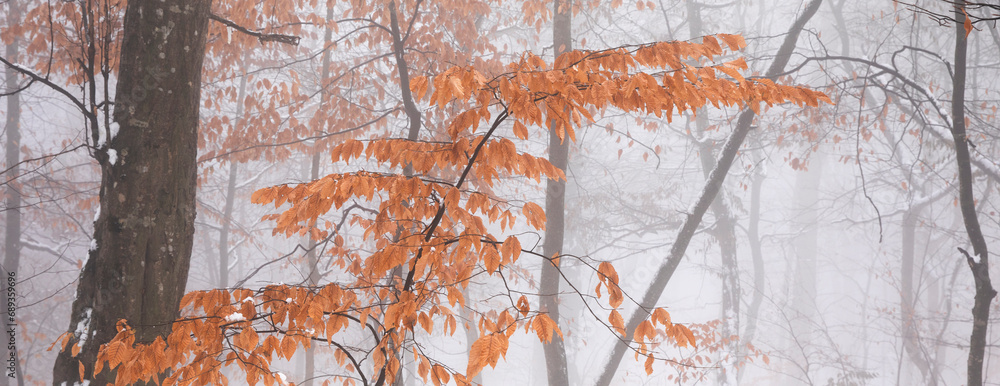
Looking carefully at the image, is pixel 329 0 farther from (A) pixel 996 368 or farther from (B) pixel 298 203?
(A) pixel 996 368

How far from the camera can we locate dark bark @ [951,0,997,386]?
3.80 metres

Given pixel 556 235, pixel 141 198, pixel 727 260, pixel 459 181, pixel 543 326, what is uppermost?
pixel 727 260

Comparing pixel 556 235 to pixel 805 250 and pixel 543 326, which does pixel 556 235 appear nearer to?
pixel 543 326

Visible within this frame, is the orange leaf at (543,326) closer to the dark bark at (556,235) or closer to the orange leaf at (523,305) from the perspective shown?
the orange leaf at (523,305)

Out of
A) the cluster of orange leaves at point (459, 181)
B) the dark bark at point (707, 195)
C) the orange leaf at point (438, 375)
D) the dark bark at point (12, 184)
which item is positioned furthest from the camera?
the dark bark at point (12, 184)

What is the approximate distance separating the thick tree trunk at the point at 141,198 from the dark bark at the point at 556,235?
304 cm

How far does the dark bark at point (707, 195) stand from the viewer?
519 cm

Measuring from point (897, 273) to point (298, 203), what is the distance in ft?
84.7

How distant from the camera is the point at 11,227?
768cm

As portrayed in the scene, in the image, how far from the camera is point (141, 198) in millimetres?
2379

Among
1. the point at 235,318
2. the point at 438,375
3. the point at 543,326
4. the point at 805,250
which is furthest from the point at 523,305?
the point at 805,250

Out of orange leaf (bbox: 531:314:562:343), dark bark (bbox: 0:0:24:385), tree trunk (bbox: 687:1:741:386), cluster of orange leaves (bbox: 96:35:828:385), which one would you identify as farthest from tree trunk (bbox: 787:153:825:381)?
dark bark (bbox: 0:0:24:385)

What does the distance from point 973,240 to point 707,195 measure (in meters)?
2.09

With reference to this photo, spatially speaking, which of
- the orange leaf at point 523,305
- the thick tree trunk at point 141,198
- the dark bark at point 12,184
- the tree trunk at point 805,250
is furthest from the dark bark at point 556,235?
the tree trunk at point 805,250
